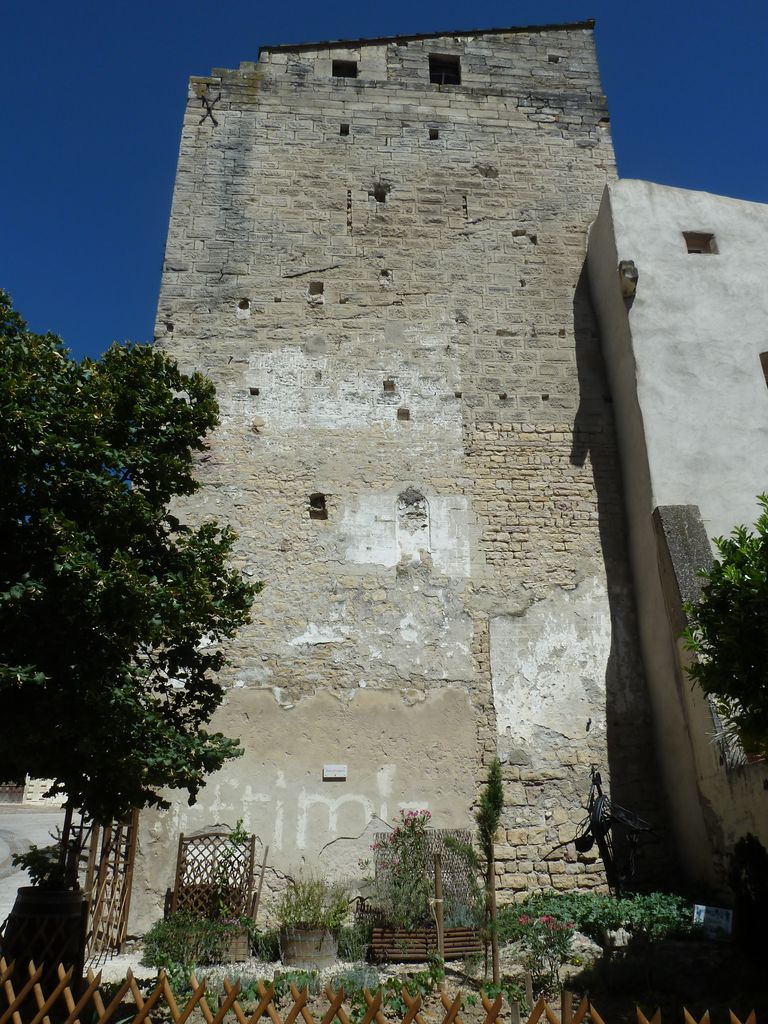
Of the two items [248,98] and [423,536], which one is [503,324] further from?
[248,98]

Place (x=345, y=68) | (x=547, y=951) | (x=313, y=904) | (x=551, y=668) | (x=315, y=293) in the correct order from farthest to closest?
(x=345, y=68)
(x=315, y=293)
(x=551, y=668)
(x=313, y=904)
(x=547, y=951)

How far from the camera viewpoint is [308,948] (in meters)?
6.25

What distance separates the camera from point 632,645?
8.86m

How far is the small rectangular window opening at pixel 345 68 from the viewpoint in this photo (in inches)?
481

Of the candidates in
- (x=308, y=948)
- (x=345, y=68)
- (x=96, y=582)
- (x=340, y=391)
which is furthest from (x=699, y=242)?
(x=308, y=948)

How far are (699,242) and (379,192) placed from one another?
4.38m

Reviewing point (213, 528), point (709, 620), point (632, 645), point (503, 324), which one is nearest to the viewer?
point (709, 620)

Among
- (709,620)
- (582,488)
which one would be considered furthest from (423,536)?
(709,620)

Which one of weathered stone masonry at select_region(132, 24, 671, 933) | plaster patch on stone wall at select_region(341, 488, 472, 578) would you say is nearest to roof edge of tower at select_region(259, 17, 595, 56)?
weathered stone masonry at select_region(132, 24, 671, 933)

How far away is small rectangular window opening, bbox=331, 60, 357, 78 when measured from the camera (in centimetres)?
1221

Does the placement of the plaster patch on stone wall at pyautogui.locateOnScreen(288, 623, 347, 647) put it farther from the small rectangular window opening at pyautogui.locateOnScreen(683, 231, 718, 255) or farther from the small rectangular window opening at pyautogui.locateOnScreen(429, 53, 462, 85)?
the small rectangular window opening at pyautogui.locateOnScreen(429, 53, 462, 85)

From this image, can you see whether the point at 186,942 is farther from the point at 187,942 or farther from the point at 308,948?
the point at 308,948

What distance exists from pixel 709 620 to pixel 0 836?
1278cm

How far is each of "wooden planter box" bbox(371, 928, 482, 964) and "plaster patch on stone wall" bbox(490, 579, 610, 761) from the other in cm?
239
